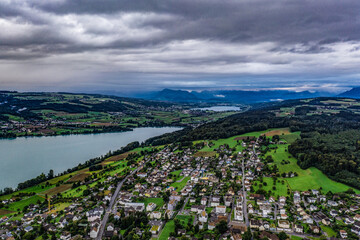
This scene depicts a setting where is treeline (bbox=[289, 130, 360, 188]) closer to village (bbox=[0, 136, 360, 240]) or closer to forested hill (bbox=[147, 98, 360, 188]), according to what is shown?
forested hill (bbox=[147, 98, 360, 188])

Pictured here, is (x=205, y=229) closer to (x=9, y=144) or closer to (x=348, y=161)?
(x=348, y=161)

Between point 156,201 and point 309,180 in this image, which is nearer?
point 156,201

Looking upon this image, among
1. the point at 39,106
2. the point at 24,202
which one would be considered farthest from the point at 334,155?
the point at 39,106

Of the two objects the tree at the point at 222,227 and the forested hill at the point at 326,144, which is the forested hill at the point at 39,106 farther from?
the tree at the point at 222,227

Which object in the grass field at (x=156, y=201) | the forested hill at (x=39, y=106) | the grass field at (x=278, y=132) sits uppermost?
the forested hill at (x=39, y=106)

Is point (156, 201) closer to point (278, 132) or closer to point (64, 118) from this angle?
point (278, 132)

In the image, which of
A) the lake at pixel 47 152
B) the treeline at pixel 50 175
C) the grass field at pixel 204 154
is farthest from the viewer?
the grass field at pixel 204 154

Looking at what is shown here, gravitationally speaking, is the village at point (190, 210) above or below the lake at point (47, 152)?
above

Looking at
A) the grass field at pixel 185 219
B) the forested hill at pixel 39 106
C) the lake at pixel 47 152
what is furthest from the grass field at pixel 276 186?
the forested hill at pixel 39 106
